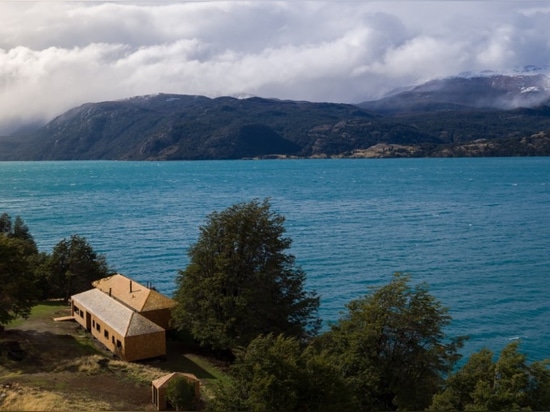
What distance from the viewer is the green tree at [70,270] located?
4259 cm

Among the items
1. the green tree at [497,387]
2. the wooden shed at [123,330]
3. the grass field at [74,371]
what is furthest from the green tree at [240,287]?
the green tree at [497,387]

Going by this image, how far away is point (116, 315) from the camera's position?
30.5 meters

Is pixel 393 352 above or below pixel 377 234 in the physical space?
above

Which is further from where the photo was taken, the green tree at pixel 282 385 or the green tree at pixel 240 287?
the green tree at pixel 240 287

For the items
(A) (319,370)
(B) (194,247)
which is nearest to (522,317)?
(B) (194,247)

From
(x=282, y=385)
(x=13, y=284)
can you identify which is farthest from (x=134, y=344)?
(x=282, y=385)

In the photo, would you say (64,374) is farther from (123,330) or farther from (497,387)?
(497,387)

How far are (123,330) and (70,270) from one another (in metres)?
16.4

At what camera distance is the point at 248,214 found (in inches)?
1320

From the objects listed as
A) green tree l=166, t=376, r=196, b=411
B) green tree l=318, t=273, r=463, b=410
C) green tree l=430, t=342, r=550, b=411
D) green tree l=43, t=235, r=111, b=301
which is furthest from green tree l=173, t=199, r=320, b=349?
green tree l=430, t=342, r=550, b=411

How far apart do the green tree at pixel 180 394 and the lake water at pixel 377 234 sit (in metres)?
21.3

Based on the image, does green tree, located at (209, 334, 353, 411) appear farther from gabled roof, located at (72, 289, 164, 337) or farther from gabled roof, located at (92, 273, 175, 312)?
gabled roof, located at (92, 273, 175, 312)

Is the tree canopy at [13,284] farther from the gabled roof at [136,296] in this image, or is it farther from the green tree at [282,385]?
the green tree at [282,385]

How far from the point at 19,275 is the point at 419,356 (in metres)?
22.8
